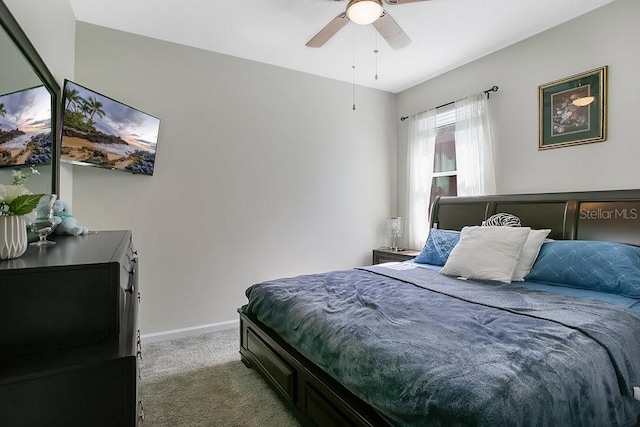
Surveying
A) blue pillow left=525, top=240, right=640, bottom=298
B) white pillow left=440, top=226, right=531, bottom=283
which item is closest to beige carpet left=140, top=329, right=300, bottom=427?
white pillow left=440, top=226, right=531, bottom=283

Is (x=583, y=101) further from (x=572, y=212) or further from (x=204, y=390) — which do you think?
(x=204, y=390)

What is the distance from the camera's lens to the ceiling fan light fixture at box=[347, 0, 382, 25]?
2047mm

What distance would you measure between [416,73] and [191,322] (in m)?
3.78

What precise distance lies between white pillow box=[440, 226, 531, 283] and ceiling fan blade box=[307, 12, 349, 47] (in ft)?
6.36

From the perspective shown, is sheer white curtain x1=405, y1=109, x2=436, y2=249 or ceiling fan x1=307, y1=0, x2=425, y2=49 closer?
ceiling fan x1=307, y1=0, x2=425, y2=49

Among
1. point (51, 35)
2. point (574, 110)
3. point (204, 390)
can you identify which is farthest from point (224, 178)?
→ point (574, 110)

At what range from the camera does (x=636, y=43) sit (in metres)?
2.52

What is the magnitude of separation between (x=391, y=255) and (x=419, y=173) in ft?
3.72

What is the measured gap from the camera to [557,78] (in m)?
2.99

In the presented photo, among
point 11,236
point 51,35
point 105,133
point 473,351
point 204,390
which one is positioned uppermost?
point 51,35

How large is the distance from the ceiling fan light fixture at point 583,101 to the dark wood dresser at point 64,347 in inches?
139

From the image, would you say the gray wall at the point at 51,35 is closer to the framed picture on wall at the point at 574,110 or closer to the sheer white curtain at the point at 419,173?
the sheer white curtain at the point at 419,173

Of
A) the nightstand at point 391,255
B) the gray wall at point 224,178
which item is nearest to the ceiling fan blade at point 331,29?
the gray wall at point 224,178

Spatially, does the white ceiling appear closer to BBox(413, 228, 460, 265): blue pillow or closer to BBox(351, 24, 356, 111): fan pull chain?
BBox(351, 24, 356, 111): fan pull chain
